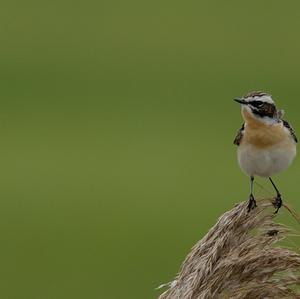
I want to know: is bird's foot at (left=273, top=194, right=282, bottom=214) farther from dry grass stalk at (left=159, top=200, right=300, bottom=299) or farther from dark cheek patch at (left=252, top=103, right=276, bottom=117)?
dark cheek patch at (left=252, top=103, right=276, bottom=117)

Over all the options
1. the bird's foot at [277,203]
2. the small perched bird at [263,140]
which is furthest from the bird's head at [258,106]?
the bird's foot at [277,203]

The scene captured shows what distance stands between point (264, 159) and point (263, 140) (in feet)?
0.67

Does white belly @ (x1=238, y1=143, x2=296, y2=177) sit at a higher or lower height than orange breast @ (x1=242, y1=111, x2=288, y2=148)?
lower

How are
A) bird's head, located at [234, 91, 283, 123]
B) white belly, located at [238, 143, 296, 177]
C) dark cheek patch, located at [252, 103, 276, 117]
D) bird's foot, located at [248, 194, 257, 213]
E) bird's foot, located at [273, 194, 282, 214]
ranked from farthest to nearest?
dark cheek patch, located at [252, 103, 276, 117] → bird's head, located at [234, 91, 283, 123] → white belly, located at [238, 143, 296, 177] → bird's foot, located at [273, 194, 282, 214] → bird's foot, located at [248, 194, 257, 213]

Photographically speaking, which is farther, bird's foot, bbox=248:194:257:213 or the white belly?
the white belly

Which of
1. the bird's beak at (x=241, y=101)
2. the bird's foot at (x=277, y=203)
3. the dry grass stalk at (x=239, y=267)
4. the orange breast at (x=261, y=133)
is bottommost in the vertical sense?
the dry grass stalk at (x=239, y=267)

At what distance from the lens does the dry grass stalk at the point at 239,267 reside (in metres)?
5.73

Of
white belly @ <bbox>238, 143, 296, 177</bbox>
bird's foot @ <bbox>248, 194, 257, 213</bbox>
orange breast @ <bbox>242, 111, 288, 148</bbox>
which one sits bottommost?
bird's foot @ <bbox>248, 194, 257, 213</bbox>

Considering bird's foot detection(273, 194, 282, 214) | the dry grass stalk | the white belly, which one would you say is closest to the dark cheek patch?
the white belly

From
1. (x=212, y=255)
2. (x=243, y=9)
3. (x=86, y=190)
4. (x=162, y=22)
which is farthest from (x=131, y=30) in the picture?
(x=212, y=255)

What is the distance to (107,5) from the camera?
3969cm

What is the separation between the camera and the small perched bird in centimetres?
830

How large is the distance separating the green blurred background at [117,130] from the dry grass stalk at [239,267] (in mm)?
705

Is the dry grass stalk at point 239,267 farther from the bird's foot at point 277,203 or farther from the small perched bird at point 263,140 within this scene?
the small perched bird at point 263,140
